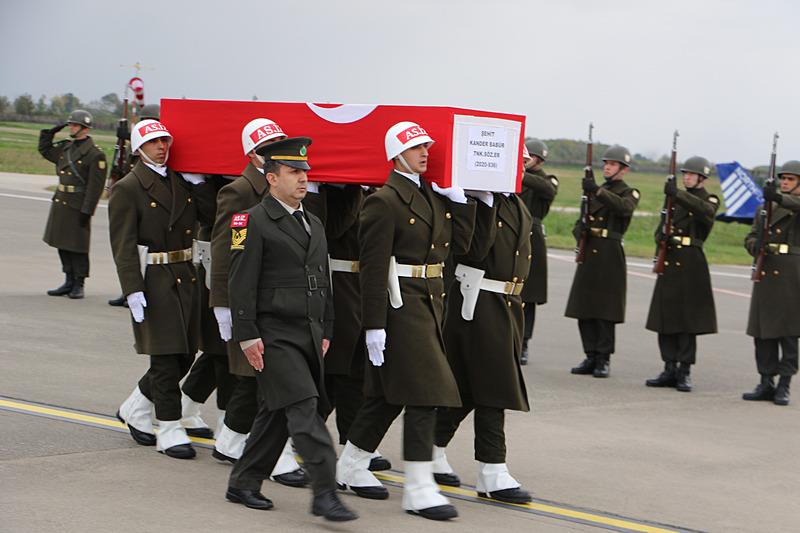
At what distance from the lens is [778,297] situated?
10.9m

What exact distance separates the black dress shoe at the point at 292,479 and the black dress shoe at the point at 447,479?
79 centimetres

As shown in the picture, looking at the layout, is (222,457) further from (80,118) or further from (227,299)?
(80,118)

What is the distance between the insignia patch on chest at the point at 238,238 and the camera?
625 cm

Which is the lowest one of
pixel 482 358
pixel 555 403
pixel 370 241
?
pixel 555 403

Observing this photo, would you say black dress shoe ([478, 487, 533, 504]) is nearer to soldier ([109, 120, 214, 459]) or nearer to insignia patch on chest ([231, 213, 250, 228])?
soldier ([109, 120, 214, 459])

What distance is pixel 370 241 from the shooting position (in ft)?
21.7

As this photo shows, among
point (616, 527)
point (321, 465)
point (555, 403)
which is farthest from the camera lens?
point (555, 403)

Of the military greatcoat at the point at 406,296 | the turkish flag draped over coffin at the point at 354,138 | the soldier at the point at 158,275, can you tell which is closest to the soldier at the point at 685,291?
the turkish flag draped over coffin at the point at 354,138

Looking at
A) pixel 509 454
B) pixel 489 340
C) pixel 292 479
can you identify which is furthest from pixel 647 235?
pixel 292 479

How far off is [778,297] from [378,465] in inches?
193

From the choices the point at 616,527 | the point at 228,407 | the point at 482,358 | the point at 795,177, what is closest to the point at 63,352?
the point at 228,407

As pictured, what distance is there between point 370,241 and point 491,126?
1.13 meters

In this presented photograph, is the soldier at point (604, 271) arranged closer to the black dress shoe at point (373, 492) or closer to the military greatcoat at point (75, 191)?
the black dress shoe at point (373, 492)

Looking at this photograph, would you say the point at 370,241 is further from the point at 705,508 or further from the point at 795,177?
the point at 795,177
